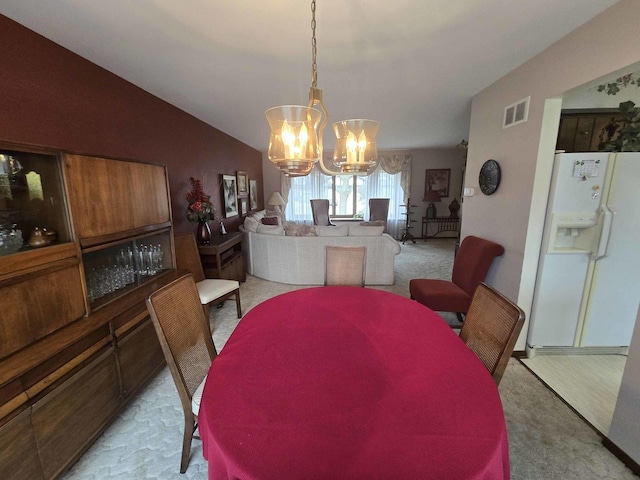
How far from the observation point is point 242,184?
5336mm

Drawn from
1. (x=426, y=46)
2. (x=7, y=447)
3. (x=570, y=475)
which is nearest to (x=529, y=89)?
(x=426, y=46)

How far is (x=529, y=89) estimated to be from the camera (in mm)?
2102

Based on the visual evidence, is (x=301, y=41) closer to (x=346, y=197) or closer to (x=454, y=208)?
(x=346, y=197)

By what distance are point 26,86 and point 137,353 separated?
1761 millimetres

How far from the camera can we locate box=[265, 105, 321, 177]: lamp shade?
1.25 m

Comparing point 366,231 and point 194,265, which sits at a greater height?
point 366,231

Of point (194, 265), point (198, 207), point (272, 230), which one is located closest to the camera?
point (194, 265)

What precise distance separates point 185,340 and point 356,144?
1.38m

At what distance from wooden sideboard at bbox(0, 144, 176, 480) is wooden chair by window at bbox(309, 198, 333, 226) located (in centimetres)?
511

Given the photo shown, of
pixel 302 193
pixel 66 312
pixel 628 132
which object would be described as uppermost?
pixel 628 132

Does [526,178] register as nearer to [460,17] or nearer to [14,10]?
[460,17]

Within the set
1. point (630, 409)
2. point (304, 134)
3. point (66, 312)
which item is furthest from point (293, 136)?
point (630, 409)

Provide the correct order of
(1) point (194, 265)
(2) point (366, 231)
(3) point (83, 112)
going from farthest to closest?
(2) point (366, 231) < (1) point (194, 265) < (3) point (83, 112)

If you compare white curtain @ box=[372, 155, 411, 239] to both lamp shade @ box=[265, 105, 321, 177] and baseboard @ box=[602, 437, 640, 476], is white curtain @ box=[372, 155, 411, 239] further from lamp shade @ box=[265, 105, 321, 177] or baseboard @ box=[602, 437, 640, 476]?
lamp shade @ box=[265, 105, 321, 177]
